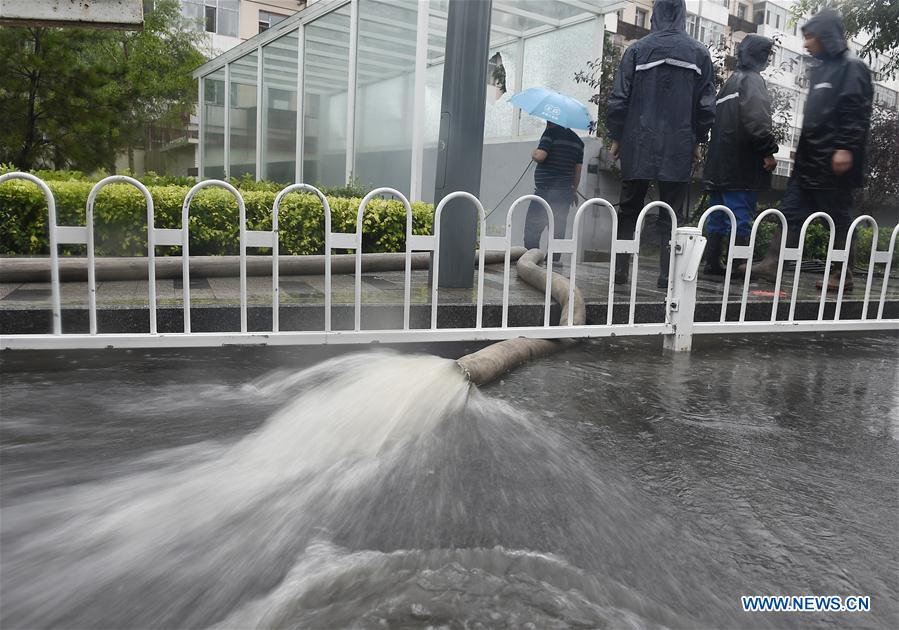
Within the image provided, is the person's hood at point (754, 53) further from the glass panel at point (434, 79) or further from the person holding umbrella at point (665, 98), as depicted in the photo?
the glass panel at point (434, 79)

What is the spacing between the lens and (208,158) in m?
21.4

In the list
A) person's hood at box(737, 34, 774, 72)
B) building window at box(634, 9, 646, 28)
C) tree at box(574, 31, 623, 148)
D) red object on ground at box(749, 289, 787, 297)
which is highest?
building window at box(634, 9, 646, 28)

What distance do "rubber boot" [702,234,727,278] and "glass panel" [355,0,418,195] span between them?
15.1 feet

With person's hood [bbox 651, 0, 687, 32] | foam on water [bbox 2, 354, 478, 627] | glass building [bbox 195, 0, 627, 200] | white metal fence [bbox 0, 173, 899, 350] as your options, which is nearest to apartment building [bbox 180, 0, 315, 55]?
glass building [bbox 195, 0, 627, 200]

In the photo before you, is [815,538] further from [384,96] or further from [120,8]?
[384,96]

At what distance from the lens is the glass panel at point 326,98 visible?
12.6m

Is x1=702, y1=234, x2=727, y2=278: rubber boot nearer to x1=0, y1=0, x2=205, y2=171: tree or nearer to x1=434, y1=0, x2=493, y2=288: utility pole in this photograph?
x1=434, y1=0, x2=493, y2=288: utility pole

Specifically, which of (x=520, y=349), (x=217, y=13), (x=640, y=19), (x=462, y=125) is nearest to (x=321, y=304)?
(x=520, y=349)

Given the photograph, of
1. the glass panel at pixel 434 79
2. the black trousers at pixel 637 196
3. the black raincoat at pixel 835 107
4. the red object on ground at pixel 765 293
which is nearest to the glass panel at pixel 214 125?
the glass panel at pixel 434 79

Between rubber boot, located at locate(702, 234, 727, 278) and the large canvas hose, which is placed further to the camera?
rubber boot, located at locate(702, 234, 727, 278)

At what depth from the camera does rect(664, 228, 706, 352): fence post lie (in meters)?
5.27

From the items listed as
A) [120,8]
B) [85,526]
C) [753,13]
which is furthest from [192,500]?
[753,13]

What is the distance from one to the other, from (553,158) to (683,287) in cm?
323

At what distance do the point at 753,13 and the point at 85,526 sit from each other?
5505cm
